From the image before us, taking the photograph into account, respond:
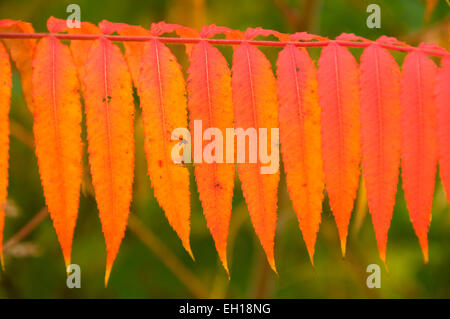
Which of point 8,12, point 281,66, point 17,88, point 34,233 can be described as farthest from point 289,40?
point 34,233

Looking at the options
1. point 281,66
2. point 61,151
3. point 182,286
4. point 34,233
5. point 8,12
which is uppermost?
point 8,12

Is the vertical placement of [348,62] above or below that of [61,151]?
above

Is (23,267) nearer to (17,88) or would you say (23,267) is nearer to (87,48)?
(17,88)

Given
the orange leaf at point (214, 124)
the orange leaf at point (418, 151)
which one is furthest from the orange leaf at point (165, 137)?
the orange leaf at point (418, 151)

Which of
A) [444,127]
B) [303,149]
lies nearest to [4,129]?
[303,149]

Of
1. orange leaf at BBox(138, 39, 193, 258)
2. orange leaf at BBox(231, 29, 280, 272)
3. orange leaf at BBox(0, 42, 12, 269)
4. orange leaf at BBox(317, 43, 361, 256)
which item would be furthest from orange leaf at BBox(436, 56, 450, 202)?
orange leaf at BBox(0, 42, 12, 269)

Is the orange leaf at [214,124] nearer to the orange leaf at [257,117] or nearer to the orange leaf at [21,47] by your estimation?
the orange leaf at [257,117]
